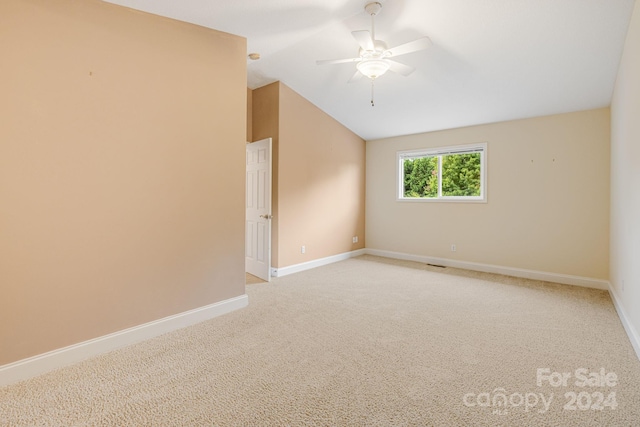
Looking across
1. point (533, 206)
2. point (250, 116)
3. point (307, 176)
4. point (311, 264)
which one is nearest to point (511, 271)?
point (533, 206)

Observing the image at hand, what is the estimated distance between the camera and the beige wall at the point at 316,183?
Result: 4.55 meters

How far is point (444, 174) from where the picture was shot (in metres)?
5.37

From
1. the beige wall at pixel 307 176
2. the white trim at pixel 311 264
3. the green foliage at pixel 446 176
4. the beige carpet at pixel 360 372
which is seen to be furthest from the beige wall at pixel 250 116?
the green foliage at pixel 446 176

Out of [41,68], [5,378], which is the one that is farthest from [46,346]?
[41,68]

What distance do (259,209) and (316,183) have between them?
1.17 m

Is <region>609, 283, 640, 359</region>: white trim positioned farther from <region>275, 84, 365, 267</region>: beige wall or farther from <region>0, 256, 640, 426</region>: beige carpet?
<region>275, 84, 365, 267</region>: beige wall

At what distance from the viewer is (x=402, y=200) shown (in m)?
5.73

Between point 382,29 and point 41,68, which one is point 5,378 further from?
point 382,29

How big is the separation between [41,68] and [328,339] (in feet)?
9.26

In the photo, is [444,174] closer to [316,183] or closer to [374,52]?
[316,183]

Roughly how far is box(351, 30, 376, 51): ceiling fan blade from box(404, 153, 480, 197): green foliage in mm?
3214

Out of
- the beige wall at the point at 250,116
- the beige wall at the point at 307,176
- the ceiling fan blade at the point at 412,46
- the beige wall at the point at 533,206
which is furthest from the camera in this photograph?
the beige wall at the point at 250,116

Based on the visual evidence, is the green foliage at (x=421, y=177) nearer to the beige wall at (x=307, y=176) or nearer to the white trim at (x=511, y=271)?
the beige wall at (x=307, y=176)

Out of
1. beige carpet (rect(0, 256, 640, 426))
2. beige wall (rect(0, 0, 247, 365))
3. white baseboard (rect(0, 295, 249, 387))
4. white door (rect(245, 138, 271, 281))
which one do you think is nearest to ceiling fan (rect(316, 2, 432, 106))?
beige wall (rect(0, 0, 247, 365))
